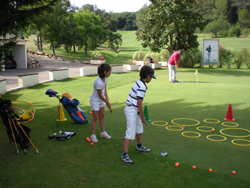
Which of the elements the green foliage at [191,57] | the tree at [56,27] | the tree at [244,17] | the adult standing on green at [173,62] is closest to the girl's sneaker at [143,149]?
the adult standing on green at [173,62]

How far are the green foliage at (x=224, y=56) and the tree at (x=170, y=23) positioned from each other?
429 cm

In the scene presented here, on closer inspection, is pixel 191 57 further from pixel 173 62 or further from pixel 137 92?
pixel 137 92

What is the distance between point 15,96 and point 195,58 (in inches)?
800

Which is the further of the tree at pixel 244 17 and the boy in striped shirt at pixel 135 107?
the tree at pixel 244 17

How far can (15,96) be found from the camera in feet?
38.0

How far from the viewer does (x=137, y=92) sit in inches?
167

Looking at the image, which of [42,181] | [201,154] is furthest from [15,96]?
[201,154]

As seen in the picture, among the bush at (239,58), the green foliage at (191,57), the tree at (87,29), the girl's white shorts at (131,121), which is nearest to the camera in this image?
the girl's white shorts at (131,121)

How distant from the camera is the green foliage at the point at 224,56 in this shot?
26.2 metres

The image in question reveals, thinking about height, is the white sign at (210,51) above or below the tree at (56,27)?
below

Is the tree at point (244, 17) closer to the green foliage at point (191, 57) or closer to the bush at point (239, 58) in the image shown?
the bush at point (239, 58)

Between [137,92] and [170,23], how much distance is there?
20.2m

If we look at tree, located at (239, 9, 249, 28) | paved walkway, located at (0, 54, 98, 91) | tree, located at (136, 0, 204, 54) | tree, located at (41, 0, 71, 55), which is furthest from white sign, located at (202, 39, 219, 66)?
tree, located at (239, 9, 249, 28)

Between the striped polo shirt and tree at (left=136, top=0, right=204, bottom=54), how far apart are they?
18.6 meters
